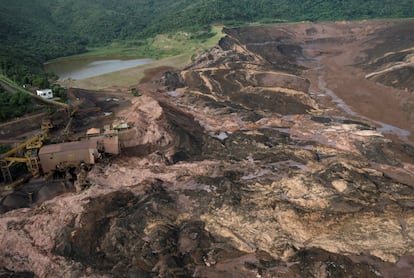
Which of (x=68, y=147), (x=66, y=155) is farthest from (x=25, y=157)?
(x=68, y=147)

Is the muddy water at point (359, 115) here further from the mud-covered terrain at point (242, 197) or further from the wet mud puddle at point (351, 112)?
the mud-covered terrain at point (242, 197)

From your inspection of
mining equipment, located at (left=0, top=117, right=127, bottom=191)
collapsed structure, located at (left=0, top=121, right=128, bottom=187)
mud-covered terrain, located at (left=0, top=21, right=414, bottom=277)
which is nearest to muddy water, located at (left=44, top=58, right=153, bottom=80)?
mud-covered terrain, located at (left=0, top=21, right=414, bottom=277)

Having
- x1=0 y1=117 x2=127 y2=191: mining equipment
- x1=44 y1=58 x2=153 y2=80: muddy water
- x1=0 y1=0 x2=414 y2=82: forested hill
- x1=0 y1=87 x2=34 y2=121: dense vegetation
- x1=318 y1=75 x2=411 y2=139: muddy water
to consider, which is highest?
x1=0 y1=0 x2=414 y2=82: forested hill

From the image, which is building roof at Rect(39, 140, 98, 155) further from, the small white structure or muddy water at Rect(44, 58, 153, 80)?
muddy water at Rect(44, 58, 153, 80)

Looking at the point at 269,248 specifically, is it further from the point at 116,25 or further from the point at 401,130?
the point at 116,25

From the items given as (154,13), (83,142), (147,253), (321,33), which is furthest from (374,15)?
(147,253)

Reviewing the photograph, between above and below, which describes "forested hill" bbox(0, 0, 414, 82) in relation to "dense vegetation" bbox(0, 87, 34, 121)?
above
